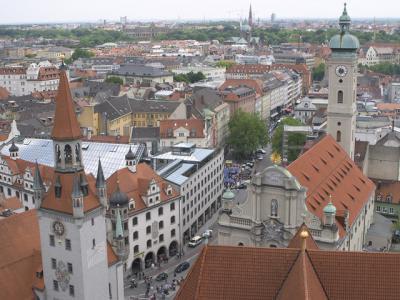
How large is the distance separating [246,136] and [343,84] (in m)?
52.0

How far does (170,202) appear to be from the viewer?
88312 millimetres

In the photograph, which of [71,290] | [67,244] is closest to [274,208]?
[71,290]

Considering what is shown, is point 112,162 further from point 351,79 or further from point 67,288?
Answer: point 67,288

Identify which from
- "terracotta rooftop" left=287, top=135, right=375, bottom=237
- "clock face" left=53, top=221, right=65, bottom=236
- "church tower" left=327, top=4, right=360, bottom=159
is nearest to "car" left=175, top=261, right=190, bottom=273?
"terracotta rooftop" left=287, top=135, right=375, bottom=237

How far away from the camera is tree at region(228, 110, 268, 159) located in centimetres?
14425

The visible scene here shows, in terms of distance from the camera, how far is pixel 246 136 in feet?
473

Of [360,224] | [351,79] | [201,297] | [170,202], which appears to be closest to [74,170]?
[201,297]

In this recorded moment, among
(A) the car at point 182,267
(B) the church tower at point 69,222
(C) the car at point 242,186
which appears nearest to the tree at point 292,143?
(C) the car at point 242,186

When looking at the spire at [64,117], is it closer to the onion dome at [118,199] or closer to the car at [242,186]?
the onion dome at [118,199]

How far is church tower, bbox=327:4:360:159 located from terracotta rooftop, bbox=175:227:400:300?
175ft

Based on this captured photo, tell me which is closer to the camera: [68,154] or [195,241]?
[68,154]

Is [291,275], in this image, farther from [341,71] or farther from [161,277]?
[341,71]

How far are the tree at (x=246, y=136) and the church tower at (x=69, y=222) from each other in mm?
91866

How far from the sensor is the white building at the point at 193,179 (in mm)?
93625
